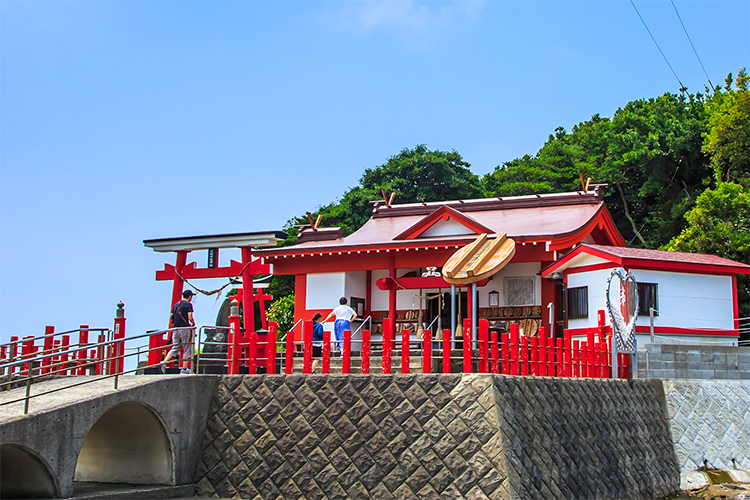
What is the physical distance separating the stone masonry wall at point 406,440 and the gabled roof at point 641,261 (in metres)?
4.59

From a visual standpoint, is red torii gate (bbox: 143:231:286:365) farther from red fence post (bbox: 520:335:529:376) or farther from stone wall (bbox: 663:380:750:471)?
stone wall (bbox: 663:380:750:471)

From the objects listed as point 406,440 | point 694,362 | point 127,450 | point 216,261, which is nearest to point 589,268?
point 694,362

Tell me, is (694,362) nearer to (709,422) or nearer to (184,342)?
(709,422)

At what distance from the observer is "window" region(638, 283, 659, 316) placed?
54.5ft

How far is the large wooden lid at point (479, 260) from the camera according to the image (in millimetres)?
14609

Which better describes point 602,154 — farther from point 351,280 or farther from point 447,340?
point 447,340

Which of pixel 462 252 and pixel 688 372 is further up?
pixel 462 252

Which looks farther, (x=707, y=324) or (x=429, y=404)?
(x=707, y=324)

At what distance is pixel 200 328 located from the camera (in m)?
12.5

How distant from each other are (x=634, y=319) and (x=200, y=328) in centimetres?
896

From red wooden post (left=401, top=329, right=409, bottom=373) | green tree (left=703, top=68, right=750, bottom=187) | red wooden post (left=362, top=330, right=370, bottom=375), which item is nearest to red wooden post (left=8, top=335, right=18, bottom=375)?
red wooden post (left=362, top=330, right=370, bottom=375)

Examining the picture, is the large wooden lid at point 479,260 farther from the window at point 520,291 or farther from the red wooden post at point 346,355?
the red wooden post at point 346,355

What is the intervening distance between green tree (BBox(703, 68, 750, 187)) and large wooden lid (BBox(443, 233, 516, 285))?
1249 centimetres

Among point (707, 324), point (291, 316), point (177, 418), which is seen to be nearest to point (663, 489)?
point (707, 324)
